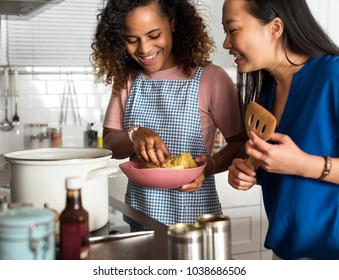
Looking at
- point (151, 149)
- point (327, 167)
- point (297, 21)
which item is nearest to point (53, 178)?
point (151, 149)

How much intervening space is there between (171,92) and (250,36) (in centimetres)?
45

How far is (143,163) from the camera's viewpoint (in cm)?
138

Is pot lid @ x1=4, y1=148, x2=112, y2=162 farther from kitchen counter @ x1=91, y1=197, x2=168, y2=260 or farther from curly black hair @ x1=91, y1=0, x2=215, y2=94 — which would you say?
curly black hair @ x1=91, y1=0, x2=215, y2=94

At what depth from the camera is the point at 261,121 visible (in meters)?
1.03

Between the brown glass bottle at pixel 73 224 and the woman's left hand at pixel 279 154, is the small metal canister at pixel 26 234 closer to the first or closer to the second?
the brown glass bottle at pixel 73 224

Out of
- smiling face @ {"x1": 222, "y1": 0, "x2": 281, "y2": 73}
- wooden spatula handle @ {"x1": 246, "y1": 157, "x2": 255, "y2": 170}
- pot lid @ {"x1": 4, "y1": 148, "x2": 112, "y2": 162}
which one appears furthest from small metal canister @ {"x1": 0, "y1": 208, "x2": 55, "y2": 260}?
smiling face @ {"x1": 222, "y1": 0, "x2": 281, "y2": 73}

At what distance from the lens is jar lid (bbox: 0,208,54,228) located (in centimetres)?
70

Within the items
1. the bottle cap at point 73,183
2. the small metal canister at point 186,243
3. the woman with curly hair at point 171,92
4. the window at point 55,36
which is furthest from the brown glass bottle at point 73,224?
the window at point 55,36

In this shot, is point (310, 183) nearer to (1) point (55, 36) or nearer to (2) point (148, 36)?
(2) point (148, 36)

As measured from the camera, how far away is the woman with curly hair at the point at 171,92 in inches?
61.6

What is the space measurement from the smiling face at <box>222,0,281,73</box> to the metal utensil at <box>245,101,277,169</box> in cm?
23

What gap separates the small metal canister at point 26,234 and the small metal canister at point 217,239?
0.23 meters
